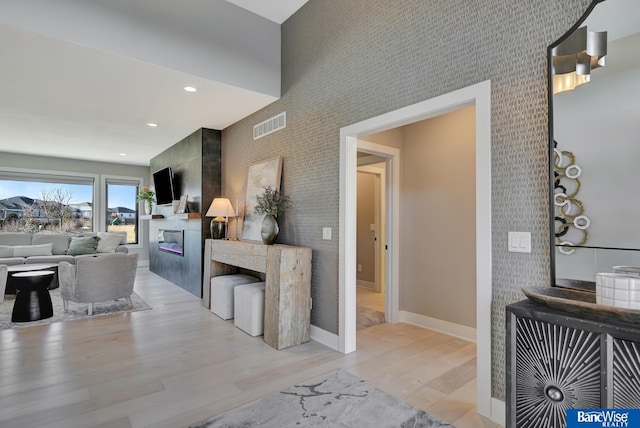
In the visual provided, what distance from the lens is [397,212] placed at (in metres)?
3.98

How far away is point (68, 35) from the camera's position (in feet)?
8.82

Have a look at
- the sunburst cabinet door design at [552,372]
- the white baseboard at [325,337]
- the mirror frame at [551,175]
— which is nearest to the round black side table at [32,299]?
the white baseboard at [325,337]

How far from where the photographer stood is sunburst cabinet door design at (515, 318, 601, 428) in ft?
4.44

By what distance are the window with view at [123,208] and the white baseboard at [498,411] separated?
8834 mm

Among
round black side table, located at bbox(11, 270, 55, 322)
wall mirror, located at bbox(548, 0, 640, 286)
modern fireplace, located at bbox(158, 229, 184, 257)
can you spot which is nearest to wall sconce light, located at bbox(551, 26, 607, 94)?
wall mirror, located at bbox(548, 0, 640, 286)

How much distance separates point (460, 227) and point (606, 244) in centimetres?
188

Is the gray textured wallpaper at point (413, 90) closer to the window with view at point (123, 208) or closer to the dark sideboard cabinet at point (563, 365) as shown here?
the dark sideboard cabinet at point (563, 365)

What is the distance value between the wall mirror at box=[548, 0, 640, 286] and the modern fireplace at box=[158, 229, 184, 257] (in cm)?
558

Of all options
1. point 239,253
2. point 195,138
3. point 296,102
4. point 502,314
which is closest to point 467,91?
point 502,314

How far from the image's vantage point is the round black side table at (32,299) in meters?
3.91

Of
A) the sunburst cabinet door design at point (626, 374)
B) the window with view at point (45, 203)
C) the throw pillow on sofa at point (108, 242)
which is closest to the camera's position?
the sunburst cabinet door design at point (626, 374)

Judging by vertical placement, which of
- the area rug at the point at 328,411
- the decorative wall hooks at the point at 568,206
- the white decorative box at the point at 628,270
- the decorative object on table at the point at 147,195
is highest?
the decorative object on table at the point at 147,195

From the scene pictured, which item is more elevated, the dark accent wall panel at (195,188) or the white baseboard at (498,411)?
the dark accent wall panel at (195,188)

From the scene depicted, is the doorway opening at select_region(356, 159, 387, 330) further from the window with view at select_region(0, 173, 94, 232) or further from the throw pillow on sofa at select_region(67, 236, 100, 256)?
the window with view at select_region(0, 173, 94, 232)
